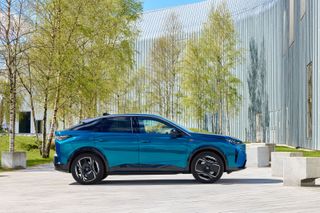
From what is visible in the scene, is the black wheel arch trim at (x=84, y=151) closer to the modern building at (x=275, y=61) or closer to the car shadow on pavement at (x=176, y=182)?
the car shadow on pavement at (x=176, y=182)

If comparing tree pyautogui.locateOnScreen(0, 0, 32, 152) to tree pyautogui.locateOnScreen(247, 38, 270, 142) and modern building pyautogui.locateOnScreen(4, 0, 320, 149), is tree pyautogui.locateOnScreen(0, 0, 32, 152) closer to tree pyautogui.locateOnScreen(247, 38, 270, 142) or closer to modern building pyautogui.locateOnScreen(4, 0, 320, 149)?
modern building pyautogui.locateOnScreen(4, 0, 320, 149)

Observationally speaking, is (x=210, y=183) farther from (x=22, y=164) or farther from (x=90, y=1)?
(x=90, y=1)

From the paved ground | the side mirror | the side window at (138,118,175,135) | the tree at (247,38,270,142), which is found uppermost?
the tree at (247,38,270,142)

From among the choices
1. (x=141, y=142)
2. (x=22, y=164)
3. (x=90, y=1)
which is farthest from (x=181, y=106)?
(x=141, y=142)

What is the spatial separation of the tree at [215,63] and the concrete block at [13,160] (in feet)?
102

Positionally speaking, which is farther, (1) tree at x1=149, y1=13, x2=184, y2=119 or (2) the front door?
(1) tree at x1=149, y1=13, x2=184, y2=119

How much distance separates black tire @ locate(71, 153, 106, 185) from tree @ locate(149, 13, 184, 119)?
40242 millimetres

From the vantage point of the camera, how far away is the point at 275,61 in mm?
50844

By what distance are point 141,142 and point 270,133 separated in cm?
3754

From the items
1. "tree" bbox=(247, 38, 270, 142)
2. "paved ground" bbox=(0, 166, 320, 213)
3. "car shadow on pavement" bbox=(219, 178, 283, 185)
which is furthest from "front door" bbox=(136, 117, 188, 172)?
"tree" bbox=(247, 38, 270, 142)

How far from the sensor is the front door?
543 inches

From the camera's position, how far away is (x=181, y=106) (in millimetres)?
55750

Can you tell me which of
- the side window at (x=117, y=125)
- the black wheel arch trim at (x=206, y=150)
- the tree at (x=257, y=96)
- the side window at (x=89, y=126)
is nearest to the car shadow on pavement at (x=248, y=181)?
the black wheel arch trim at (x=206, y=150)

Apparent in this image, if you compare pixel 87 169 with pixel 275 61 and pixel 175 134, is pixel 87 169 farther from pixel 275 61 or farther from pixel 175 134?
pixel 275 61
